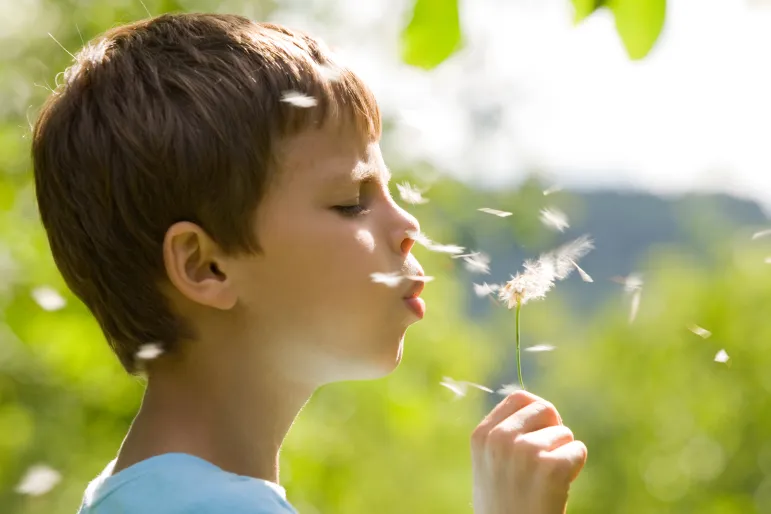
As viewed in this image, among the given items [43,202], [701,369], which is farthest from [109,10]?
[701,369]

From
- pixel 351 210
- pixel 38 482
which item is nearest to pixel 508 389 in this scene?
pixel 351 210

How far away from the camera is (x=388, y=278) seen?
1252 millimetres

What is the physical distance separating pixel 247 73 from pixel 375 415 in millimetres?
5775

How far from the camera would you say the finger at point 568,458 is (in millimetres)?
1178

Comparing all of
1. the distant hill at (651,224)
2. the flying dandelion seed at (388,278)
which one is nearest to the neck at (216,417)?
the flying dandelion seed at (388,278)

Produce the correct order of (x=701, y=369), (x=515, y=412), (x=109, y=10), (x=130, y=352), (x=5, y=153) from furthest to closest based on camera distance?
(x=701, y=369) → (x=109, y=10) → (x=5, y=153) → (x=130, y=352) → (x=515, y=412)

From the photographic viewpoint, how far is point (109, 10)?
574cm

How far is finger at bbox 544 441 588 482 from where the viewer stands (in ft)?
3.86

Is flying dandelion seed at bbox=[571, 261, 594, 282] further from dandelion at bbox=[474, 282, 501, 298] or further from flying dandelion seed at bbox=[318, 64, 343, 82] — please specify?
flying dandelion seed at bbox=[318, 64, 343, 82]

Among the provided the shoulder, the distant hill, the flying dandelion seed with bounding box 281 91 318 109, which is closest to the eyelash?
the flying dandelion seed with bounding box 281 91 318 109

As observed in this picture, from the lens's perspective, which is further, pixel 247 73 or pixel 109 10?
pixel 109 10

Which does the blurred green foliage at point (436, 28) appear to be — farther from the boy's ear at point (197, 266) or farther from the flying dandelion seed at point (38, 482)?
the flying dandelion seed at point (38, 482)

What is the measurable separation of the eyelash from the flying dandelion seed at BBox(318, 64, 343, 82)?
166 millimetres

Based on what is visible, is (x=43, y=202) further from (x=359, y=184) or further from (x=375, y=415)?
(x=375, y=415)
